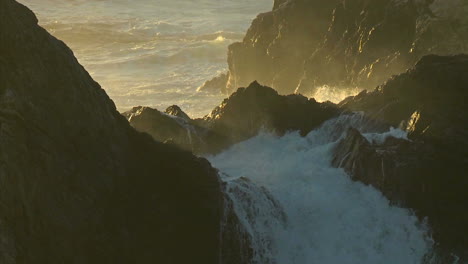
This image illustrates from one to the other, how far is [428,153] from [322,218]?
5140mm

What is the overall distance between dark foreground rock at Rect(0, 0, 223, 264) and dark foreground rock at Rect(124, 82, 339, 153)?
8.91m

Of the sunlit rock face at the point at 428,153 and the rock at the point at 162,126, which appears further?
the rock at the point at 162,126

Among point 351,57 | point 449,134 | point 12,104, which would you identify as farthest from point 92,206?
point 351,57

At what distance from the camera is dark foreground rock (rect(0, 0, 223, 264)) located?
2103 centimetres

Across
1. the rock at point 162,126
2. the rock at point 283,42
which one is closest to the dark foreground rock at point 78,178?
the rock at point 162,126

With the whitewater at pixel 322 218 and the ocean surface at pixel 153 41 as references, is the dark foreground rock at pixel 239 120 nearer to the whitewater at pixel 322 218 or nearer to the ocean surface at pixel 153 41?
the whitewater at pixel 322 218

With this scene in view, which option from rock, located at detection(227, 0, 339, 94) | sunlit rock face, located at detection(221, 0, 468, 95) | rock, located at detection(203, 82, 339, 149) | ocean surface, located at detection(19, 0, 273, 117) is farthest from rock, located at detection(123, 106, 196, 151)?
rock, located at detection(227, 0, 339, 94)

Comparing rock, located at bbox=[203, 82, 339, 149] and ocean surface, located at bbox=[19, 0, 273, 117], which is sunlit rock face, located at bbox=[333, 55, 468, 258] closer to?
rock, located at bbox=[203, 82, 339, 149]

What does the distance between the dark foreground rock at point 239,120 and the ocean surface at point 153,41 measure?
23.0 metres

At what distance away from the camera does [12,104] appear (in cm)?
2116

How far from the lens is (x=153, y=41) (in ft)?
345

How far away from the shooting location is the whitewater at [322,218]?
27719mm

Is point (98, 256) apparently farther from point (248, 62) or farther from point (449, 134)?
point (248, 62)

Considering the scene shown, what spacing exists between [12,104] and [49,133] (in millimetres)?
1570
